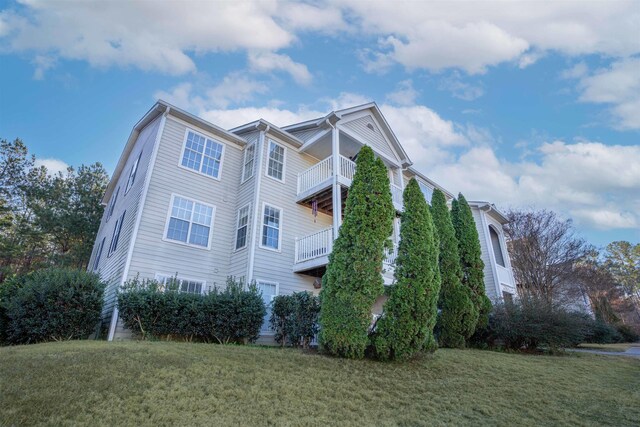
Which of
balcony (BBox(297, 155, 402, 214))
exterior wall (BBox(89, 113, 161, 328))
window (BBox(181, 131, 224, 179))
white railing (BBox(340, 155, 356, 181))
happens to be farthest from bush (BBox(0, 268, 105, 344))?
white railing (BBox(340, 155, 356, 181))

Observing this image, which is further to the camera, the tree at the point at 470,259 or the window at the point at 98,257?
the window at the point at 98,257

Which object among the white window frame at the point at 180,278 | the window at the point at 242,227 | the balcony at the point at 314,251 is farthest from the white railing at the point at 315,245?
the white window frame at the point at 180,278

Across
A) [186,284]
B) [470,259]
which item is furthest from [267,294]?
[470,259]

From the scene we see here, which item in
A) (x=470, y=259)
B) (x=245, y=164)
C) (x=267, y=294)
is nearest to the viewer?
(x=267, y=294)

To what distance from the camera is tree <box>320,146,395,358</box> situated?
6715 millimetres

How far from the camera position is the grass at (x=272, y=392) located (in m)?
3.58

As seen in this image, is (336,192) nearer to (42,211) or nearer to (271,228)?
(271,228)

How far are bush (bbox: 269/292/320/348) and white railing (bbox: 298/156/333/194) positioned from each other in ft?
17.8

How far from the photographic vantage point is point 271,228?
41.7 feet

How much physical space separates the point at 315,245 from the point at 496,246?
16827 mm

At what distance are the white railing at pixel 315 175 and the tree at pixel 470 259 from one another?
19.8 ft

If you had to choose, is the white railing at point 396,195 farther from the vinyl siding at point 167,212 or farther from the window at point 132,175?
the window at point 132,175

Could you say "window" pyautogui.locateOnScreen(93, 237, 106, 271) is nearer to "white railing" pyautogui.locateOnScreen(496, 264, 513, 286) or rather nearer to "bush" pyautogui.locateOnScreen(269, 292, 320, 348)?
"bush" pyautogui.locateOnScreen(269, 292, 320, 348)

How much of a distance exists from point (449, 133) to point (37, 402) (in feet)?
70.3
